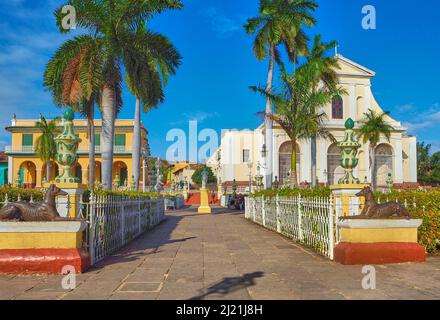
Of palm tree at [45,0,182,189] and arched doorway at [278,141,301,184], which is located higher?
palm tree at [45,0,182,189]

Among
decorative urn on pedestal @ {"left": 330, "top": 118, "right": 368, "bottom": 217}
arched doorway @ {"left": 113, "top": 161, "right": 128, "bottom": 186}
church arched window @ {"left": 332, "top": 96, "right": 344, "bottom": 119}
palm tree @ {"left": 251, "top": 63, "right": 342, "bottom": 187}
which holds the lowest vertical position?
decorative urn on pedestal @ {"left": 330, "top": 118, "right": 368, "bottom": 217}

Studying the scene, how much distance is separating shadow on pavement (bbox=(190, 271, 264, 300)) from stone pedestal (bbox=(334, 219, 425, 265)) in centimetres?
180

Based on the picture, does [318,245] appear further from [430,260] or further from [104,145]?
[104,145]

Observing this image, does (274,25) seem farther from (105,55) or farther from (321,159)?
(321,159)

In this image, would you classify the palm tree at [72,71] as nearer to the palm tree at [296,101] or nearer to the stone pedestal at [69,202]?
the palm tree at [296,101]

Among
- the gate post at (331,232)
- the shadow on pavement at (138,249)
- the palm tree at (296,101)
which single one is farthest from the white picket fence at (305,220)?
the palm tree at (296,101)

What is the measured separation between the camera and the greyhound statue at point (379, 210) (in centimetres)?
776

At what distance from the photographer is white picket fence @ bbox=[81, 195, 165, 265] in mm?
7852

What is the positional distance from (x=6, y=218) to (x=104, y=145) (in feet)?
32.0

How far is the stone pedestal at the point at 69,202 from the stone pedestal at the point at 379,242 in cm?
476

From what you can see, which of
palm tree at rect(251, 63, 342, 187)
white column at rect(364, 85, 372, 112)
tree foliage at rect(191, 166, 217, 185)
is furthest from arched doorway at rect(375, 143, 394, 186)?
palm tree at rect(251, 63, 342, 187)

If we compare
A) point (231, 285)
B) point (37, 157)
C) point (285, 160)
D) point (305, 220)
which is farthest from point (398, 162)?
point (231, 285)

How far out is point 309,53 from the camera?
1093 inches

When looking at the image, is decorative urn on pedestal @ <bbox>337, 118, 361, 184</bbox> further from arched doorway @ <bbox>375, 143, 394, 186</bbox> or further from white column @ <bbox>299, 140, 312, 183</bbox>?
arched doorway @ <bbox>375, 143, 394, 186</bbox>
